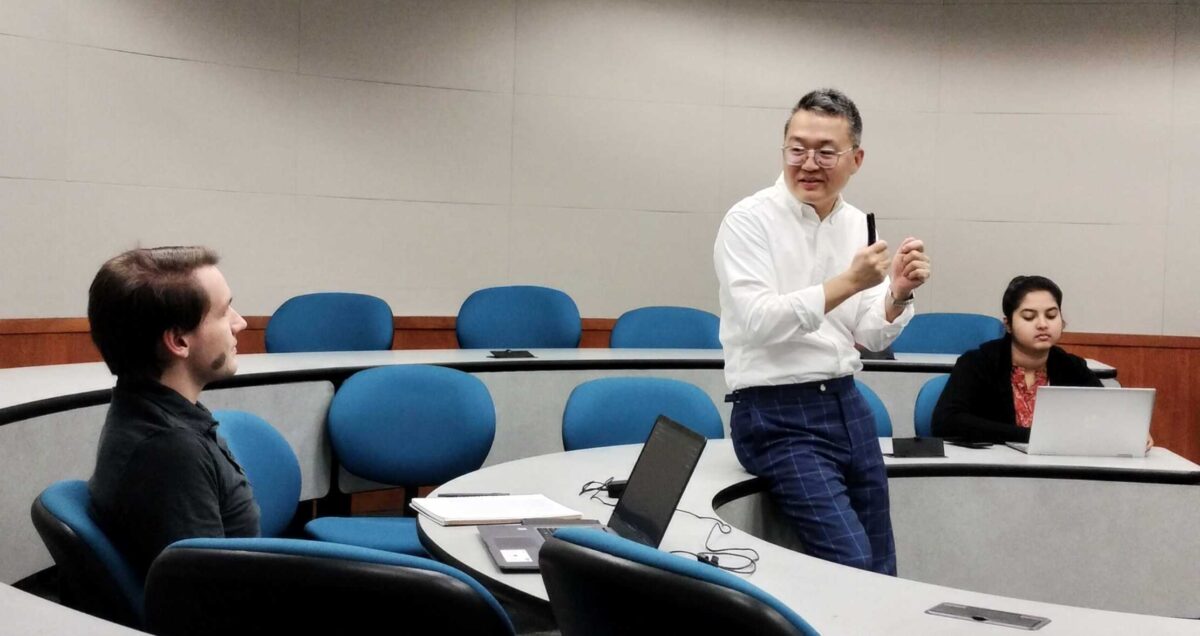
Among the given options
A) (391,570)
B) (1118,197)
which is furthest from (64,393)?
(1118,197)

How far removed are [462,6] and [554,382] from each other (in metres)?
2.72

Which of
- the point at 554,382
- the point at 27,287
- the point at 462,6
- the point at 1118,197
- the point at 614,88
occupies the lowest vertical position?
the point at 554,382

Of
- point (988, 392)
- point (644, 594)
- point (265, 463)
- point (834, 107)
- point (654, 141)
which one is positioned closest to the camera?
point (644, 594)

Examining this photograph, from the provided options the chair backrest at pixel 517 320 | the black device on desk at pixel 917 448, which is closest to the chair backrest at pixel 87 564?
the black device on desk at pixel 917 448

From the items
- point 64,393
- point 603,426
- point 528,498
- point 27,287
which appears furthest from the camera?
point 27,287

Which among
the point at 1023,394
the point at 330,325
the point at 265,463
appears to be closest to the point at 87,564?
the point at 265,463

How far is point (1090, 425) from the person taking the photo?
10.3 feet

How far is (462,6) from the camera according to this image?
618cm

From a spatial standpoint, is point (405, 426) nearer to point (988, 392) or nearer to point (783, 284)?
point (783, 284)

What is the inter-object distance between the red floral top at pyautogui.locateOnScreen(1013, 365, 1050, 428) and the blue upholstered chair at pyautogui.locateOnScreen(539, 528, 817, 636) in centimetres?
257

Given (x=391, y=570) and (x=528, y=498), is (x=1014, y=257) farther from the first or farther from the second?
(x=391, y=570)

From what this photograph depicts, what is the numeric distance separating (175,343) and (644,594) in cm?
96

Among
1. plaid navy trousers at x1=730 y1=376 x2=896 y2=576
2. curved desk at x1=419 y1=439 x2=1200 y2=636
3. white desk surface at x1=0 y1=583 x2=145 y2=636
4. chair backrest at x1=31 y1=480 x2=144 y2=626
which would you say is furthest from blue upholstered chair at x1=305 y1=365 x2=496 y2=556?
white desk surface at x1=0 y1=583 x2=145 y2=636

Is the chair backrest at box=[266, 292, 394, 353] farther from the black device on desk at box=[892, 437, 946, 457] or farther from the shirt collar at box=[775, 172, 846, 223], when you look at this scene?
the shirt collar at box=[775, 172, 846, 223]
